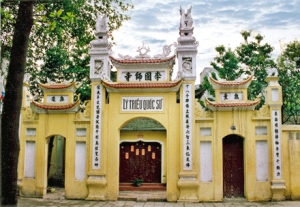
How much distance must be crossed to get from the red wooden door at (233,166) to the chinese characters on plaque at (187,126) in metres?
1.34

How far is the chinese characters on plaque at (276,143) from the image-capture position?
11359 millimetres

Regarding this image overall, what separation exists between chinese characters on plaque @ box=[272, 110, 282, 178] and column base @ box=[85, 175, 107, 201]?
19.1 ft

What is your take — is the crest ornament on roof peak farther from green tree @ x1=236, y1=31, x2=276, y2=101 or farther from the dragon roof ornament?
green tree @ x1=236, y1=31, x2=276, y2=101

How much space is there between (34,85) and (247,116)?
34.4 ft

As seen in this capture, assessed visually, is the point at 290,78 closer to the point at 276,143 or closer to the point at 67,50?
the point at 276,143

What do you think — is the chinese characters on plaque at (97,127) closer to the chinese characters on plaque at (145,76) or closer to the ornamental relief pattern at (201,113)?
the chinese characters on plaque at (145,76)

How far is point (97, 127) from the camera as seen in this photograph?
12.0 metres

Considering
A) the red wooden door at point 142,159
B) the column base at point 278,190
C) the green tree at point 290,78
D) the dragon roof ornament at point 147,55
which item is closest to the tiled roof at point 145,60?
the dragon roof ornament at point 147,55

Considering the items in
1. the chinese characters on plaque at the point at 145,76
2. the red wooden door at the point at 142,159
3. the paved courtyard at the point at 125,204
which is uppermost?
the chinese characters on plaque at the point at 145,76

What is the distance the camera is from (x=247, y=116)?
11719 millimetres

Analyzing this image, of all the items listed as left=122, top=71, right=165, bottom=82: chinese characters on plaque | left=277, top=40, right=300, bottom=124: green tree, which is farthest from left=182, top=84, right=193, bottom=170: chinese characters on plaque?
left=277, top=40, right=300, bottom=124: green tree

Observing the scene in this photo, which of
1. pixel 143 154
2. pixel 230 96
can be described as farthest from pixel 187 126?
pixel 143 154

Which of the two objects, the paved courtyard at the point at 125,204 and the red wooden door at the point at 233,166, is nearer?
the paved courtyard at the point at 125,204

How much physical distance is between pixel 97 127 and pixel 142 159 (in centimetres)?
465
